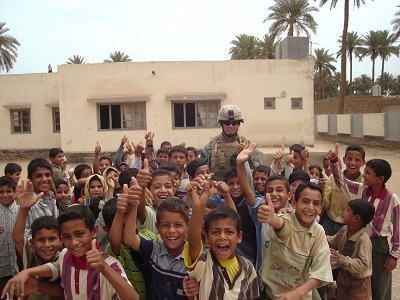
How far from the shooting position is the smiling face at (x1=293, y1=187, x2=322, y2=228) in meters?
2.28

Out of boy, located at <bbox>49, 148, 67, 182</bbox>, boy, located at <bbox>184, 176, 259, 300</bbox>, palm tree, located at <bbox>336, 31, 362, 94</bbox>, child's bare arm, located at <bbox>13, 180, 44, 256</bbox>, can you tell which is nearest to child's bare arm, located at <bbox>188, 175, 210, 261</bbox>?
boy, located at <bbox>184, 176, 259, 300</bbox>

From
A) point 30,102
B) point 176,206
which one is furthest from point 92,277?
point 30,102

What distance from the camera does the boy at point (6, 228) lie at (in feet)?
8.69

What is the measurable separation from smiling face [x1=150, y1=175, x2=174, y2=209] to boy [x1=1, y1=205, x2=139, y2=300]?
0.69m

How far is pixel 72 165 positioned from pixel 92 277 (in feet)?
40.8

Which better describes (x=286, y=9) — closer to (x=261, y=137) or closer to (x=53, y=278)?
(x=261, y=137)

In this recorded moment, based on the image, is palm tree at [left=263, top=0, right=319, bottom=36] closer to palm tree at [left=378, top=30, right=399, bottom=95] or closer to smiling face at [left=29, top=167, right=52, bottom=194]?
palm tree at [left=378, top=30, right=399, bottom=95]

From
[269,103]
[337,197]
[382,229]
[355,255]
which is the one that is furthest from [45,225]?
[269,103]

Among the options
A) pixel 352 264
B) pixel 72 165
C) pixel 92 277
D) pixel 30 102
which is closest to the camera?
pixel 92 277

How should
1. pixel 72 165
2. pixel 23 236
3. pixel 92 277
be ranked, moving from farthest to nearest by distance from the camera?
pixel 72 165, pixel 23 236, pixel 92 277

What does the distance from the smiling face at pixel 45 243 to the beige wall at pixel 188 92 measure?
11.9 metres

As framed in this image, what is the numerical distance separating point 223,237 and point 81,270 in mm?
778

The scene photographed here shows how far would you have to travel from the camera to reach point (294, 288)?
7.09 feet

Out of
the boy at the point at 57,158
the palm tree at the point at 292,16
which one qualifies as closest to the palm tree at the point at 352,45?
the palm tree at the point at 292,16
